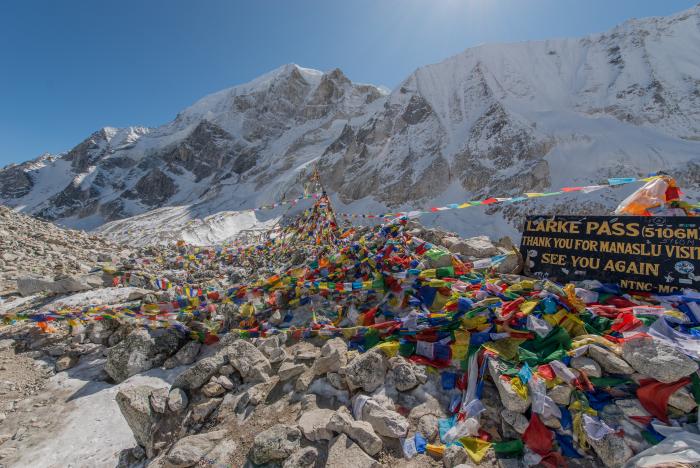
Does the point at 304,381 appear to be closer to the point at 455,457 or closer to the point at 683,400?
the point at 455,457

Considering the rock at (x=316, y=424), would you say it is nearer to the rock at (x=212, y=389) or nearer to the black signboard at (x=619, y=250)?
the rock at (x=212, y=389)

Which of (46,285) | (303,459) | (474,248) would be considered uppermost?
(46,285)

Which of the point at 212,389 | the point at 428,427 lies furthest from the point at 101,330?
the point at 428,427

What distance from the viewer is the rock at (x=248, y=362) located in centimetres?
379

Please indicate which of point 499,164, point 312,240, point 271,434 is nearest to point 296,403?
point 271,434

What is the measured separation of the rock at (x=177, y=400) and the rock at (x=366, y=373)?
1898 mm

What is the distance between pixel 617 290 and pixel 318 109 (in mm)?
92768

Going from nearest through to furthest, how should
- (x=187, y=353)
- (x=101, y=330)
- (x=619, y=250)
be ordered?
(x=619, y=250) → (x=187, y=353) → (x=101, y=330)

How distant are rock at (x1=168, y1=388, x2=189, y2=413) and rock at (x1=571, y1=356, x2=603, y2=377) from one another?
4052mm

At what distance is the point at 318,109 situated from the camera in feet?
290

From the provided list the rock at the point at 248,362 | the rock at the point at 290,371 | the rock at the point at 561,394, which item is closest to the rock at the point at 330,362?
the rock at the point at 290,371

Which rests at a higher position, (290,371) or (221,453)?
(290,371)

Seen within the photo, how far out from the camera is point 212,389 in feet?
11.9

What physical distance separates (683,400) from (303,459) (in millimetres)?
2995
